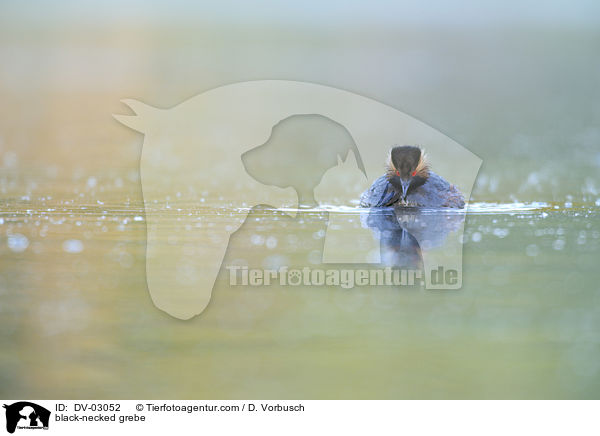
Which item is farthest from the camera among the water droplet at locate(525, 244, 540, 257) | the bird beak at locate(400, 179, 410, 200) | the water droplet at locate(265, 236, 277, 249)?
the bird beak at locate(400, 179, 410, 200)

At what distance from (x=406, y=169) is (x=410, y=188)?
17 cm

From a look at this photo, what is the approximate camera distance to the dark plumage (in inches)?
236

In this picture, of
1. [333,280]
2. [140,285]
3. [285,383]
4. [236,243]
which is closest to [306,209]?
[236,243]

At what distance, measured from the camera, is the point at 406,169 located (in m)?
5.99

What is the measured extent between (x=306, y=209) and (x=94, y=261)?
5.72 ft

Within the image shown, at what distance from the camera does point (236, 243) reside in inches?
189

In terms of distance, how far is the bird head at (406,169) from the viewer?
19.6 feet
